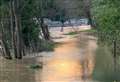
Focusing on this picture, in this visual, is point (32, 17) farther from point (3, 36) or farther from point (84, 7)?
point (84, 7)

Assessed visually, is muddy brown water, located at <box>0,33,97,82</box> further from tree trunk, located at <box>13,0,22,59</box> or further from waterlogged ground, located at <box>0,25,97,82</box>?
tree trunk, located at <box>13,0,22,59</box>

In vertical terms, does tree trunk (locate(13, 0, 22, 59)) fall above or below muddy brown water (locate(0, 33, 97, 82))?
above

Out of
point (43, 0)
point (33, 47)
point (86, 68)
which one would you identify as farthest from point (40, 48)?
point (86, 68)

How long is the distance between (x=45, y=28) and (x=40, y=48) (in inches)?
516

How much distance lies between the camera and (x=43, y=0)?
45.2m

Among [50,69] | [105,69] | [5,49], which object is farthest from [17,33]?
[105,69]

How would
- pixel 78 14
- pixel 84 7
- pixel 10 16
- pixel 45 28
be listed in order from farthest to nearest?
pixel 78 14
pixel 84 7
pixel 45 28
pixel 10 16

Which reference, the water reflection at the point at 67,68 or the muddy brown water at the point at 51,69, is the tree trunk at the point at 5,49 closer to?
the muddy brown water at the point at 51,69

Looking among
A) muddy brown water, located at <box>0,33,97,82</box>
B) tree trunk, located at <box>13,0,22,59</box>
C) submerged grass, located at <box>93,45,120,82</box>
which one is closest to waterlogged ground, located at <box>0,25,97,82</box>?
muddy brown water, located at <box>0,33,97,82</box>

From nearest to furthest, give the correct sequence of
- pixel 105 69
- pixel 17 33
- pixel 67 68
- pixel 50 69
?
pixel 105 69
pixel 50 69
pixel 67 68
pixel 17 33

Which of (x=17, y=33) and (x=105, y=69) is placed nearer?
(x=105, y=69)

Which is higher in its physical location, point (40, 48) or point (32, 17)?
point (32, 17)

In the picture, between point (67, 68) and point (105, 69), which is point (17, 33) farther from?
point (105, 69)

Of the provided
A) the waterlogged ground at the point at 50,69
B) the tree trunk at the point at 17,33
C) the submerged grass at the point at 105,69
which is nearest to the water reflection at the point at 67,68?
the waterlogged ground at the point at 50,69
